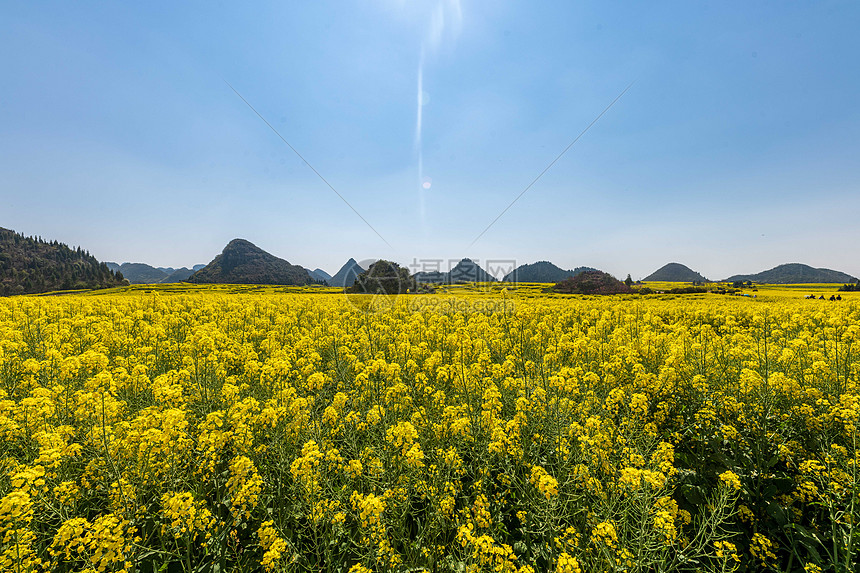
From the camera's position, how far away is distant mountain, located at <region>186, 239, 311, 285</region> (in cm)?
12638

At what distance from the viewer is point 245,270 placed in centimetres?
14512

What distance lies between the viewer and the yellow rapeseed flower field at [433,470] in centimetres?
252

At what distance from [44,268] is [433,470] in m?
136

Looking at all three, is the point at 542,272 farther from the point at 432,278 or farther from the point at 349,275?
the point at 432,278

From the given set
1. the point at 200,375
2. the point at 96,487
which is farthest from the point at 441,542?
the point at 200,375

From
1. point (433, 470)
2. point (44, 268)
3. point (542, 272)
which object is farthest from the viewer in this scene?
point (542, 272)

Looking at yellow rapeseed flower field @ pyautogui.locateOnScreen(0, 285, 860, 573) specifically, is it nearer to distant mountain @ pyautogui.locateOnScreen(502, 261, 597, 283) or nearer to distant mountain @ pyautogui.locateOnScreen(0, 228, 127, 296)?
distant mountain @ pyautogui.locateOnScreen(0, 228, 127, 296)

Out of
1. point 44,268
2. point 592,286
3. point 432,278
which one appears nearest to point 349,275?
point 432,278

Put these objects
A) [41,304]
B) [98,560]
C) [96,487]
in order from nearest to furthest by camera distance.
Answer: [98,560] → [96,487] → [41,304]

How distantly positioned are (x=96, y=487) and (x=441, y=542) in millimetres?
3549

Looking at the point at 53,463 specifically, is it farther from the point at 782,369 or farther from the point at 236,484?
the point at 782,369

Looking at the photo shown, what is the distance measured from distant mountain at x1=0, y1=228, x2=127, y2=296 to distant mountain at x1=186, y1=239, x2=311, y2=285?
3555 cm

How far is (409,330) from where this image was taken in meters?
8.50

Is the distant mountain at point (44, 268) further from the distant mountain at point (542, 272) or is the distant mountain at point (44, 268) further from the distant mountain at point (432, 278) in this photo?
the distant mountain at point (542, 272)
